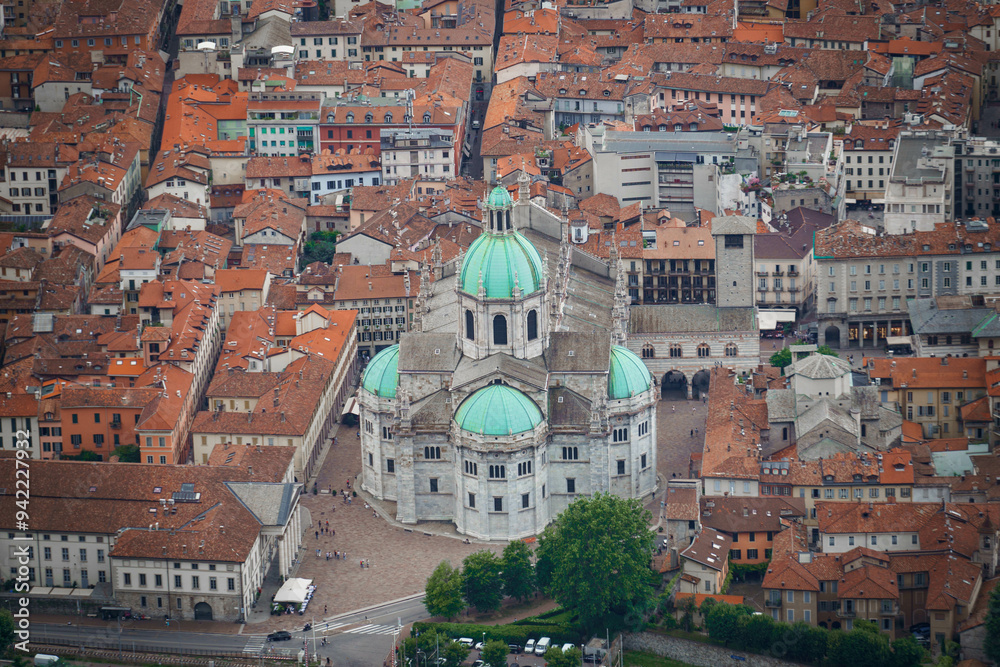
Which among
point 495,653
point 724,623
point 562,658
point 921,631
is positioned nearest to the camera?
point 562,658

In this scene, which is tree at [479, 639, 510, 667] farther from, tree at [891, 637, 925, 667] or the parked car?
the parked car

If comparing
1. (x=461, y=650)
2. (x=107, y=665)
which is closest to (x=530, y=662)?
(x=461, y=650)

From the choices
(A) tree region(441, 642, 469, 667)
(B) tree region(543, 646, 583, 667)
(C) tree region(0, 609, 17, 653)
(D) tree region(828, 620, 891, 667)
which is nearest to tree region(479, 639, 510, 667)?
(A) tree region(441, 642, 469, 667)

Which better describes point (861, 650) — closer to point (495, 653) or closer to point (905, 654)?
point (905, 654)

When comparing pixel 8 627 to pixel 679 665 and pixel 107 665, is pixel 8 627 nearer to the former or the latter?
pixel 107 665

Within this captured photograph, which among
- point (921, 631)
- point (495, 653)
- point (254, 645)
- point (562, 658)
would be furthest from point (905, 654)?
point (254, 645)

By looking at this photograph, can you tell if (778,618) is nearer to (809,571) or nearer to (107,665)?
(809,571)
